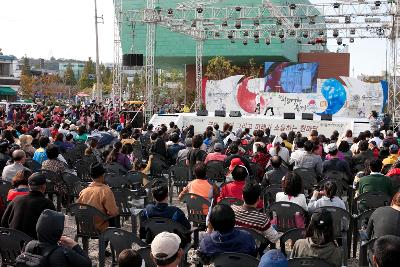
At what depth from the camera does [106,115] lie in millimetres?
31453

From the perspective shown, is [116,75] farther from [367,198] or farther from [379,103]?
[367,198]

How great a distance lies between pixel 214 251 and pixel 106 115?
89.6ft

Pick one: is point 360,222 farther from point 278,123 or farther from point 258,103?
point 258,103

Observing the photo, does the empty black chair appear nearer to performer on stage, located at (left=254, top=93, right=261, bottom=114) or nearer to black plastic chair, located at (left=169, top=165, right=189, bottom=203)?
black plastic chair, located at (left=169, top=165, right=189, bottom=203)

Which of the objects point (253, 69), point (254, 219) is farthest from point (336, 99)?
point (254, 219)

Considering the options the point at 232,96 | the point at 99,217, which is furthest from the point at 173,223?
the point at 232,96

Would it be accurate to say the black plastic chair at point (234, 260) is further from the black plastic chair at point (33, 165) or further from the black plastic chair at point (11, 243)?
the black plastic chair at point (33, 165)

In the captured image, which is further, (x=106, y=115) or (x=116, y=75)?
(x=116, y=75)

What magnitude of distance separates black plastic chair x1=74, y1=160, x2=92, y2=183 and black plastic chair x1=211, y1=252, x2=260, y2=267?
21.3ft

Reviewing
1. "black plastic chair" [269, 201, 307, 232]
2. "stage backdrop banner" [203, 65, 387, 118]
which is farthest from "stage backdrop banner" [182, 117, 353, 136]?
"black plastic chair" [269, 201, 307, 232]

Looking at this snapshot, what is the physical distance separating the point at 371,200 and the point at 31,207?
4575 millimetres

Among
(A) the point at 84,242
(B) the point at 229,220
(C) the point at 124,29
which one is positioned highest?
(C) the point at 124,29

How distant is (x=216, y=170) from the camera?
34.2ft

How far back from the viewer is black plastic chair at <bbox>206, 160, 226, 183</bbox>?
1038cm
